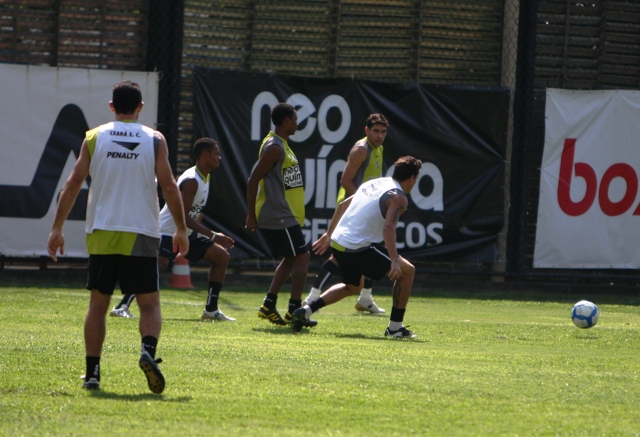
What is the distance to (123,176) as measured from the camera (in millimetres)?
5781

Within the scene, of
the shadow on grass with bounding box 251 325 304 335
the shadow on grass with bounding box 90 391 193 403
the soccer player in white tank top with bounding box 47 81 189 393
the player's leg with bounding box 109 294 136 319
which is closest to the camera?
the shadow on grass with bounding box 90 391 193 403

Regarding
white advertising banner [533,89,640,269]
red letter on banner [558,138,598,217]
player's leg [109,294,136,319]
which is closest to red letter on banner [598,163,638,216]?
white advertising banner [533,89,640,269]

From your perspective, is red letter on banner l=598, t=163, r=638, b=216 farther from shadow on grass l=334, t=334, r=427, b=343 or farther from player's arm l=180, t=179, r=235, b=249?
player's arm l=180, t=179, r=235, b=249

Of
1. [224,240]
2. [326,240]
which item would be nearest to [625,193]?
[326,240]

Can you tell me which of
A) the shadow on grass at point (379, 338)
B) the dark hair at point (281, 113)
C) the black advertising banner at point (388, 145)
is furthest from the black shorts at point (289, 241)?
the black advertising banner at point (388, 145)

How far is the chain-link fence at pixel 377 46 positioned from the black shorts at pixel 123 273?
28.0 feet

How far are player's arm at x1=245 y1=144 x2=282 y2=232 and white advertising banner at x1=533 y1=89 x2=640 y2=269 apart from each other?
20.3 feet

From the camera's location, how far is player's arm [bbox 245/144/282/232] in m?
9.66

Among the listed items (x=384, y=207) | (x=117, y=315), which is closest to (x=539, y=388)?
(x=384, y=207)

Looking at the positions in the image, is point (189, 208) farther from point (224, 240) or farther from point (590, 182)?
point (590, 182)

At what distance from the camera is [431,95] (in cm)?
1486

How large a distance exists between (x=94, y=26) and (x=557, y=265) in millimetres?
7425

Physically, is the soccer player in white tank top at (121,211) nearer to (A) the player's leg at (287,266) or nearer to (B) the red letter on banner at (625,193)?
(A) the player's leg at (287,266)

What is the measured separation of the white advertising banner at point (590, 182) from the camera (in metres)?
14.8
